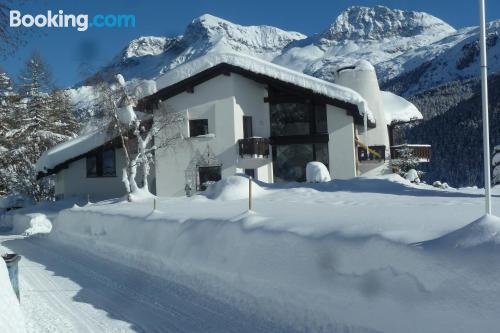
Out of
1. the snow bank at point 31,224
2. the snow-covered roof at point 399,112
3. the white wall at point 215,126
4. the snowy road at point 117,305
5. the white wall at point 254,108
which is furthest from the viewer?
the snow-covered roof at point 399,112

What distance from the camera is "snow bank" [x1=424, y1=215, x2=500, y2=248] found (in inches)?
195

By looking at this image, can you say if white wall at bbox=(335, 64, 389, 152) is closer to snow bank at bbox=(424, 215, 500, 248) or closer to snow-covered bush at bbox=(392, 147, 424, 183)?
snow-covered bush at bbox=(392, 147, 424, 183)

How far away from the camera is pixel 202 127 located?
25.1 metres

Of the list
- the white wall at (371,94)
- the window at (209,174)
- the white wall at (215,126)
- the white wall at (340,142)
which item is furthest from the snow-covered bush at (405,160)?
the window at (209,174)

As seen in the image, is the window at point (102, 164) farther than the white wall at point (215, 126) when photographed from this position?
Yes

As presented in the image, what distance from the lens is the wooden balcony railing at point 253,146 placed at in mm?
23562

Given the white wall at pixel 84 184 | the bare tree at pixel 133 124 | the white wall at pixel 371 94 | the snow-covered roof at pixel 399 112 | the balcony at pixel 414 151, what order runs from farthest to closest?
the snow-covered roof at pixel 399 112
the balcony at pixel 414 151
the white wall at pixel 371 94
the white wall at pixel 84 184
the bare tree at pixel 133 124

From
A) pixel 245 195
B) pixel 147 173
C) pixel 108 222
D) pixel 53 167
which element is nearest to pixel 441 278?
pixel 108 222

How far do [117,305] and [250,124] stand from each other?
1794 centimetres

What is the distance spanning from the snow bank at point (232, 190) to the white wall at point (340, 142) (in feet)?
21.3

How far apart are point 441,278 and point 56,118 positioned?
124ft

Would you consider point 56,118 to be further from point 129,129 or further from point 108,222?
point 108,222

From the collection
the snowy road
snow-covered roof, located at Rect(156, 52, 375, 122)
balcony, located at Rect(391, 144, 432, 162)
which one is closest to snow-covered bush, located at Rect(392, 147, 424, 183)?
balcony, located at Rect(391, 144, 432, 162)

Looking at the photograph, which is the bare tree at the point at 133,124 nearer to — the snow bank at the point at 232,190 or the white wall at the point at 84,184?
the white wall at the point at 84,184
